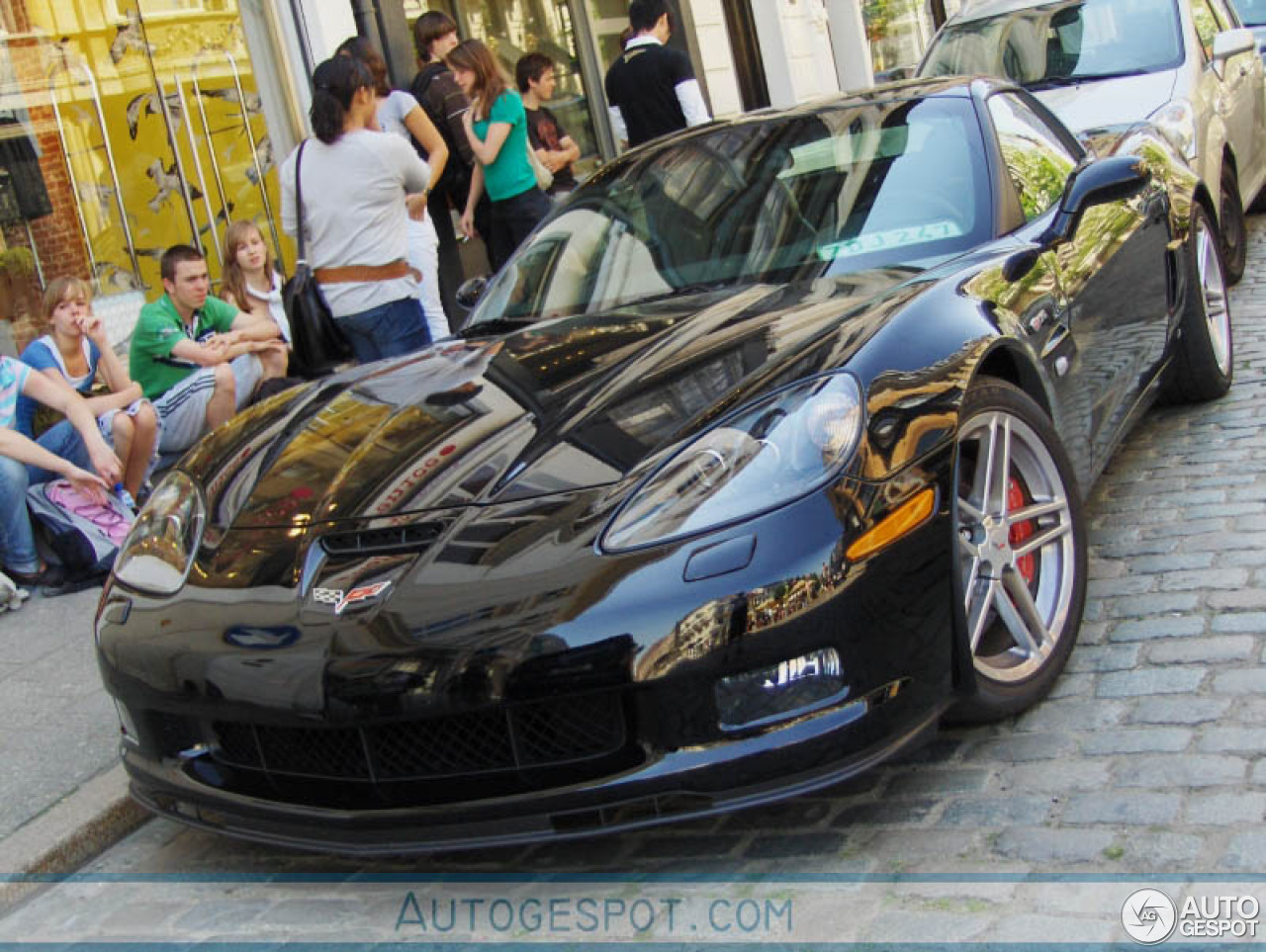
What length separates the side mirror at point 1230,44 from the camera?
8.18m

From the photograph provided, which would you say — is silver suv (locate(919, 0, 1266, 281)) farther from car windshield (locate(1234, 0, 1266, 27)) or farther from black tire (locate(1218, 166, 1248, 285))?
car windshield (locate(1234, 0, 1266, 27))

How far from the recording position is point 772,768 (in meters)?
2.89

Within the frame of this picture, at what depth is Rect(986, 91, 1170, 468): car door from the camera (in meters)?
4.23

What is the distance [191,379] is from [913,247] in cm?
364

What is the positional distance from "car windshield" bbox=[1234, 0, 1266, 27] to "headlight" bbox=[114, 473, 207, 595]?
38.7 feet

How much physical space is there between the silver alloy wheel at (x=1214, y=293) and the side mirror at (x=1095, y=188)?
1.38 metres

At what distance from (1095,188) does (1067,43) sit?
4.92 m

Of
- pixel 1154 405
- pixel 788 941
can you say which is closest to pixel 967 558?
pixel 788 941

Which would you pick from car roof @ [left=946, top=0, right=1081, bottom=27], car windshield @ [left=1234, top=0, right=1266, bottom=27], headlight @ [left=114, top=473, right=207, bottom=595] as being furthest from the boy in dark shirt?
car windshield @ [left=1234, top=0, right=1266, bottom=27]

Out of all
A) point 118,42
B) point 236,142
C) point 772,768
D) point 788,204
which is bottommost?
point 772,768

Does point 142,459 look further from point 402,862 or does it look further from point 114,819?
point 402,862

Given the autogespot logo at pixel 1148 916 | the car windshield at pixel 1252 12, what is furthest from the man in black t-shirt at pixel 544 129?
the autogespot logo at pixel 1148 916

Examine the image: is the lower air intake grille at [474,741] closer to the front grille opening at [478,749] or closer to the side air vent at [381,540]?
the front grille opening at [478,749]

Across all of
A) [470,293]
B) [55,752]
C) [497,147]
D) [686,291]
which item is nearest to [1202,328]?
[686,291]
